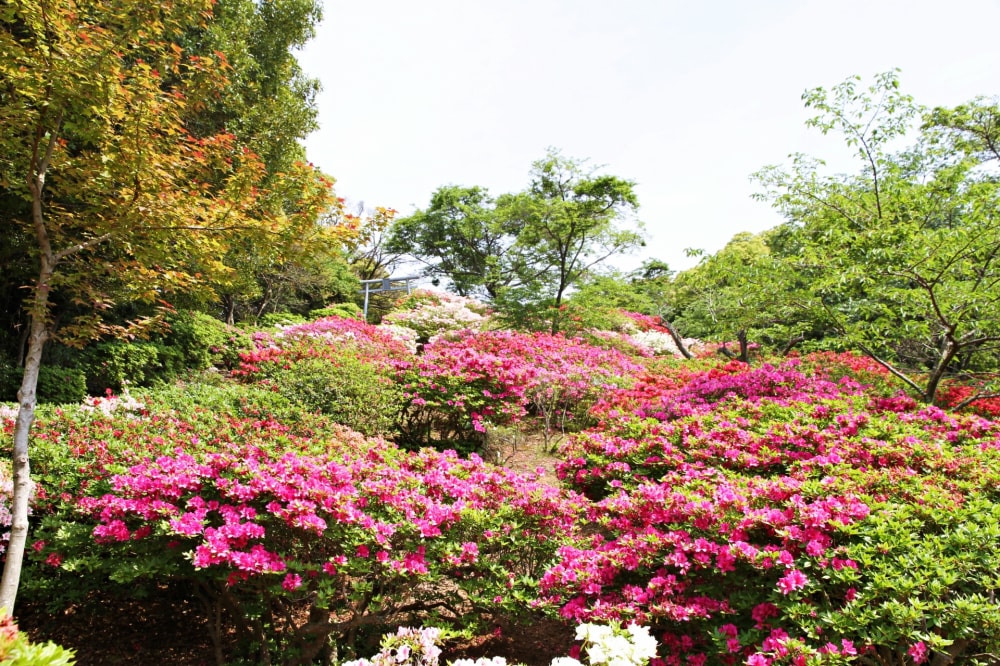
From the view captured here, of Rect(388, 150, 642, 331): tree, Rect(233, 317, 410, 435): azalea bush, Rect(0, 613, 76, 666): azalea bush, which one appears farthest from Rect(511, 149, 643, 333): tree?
Rect(0, 613, 76, 666): azalea bush

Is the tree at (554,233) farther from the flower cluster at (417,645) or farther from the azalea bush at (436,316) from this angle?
the flower cluster at (417,645)

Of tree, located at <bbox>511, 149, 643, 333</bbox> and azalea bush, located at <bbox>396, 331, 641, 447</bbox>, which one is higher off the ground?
tree, located at <bbox>511, 149, 643, 333</bbox>

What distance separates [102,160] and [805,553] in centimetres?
430

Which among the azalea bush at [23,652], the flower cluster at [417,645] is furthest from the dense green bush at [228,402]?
the azalea bush at [23,652]

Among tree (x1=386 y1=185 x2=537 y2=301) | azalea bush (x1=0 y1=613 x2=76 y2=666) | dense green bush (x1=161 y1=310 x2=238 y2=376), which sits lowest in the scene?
azalea bush (x1=0 y1=613 x2=76 y2=666)

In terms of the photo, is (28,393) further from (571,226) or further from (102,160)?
(571,226)

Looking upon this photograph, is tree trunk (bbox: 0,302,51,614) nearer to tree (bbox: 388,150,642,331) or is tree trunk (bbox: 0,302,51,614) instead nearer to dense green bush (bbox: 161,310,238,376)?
dense green bush (bbox: 161,310,238,376)

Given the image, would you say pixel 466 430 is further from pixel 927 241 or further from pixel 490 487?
pixel 927 241

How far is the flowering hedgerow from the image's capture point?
6.34 feet

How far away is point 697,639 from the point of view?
226cm

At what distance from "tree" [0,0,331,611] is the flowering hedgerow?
114 inches

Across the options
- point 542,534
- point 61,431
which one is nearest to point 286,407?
point 61,431

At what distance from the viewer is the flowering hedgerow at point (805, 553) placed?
6.34ft

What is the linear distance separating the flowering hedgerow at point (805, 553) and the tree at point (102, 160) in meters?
2.90
